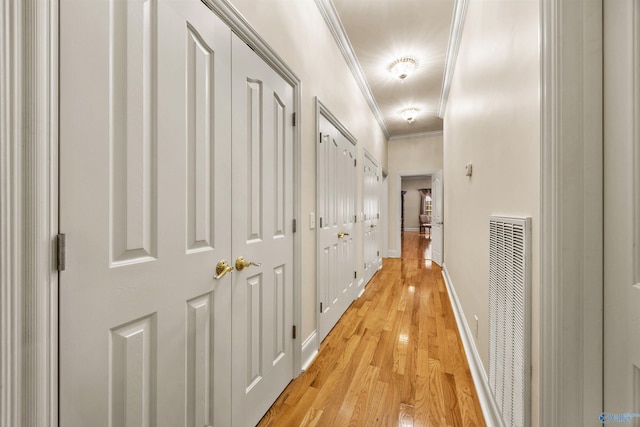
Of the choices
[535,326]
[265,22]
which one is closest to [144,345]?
[535,326]

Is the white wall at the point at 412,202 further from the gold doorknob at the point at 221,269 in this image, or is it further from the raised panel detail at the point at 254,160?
the gold doorknob at the point at 221,269

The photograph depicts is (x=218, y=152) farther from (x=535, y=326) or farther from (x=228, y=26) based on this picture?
(x=535, y=326)

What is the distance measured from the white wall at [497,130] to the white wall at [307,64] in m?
1.15

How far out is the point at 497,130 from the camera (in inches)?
53.8

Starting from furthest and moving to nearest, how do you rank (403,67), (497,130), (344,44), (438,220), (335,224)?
(438,220) → (403,67) → (344,44) → (335,224) → (497,130)

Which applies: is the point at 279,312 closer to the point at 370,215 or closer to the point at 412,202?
the point at 370,215

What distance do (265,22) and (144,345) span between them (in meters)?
1.62

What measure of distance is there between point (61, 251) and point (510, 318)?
5.08 feet

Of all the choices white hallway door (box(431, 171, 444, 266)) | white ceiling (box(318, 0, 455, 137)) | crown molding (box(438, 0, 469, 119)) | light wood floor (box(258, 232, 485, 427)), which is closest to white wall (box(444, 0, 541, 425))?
crown molding (box(438, 0, 469, 119))

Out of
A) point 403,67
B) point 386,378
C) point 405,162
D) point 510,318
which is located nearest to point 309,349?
point 386,378

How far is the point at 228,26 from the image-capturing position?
1.19 meters

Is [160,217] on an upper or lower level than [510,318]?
upper

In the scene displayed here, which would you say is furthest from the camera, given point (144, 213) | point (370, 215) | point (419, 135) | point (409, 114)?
point (419, 135)

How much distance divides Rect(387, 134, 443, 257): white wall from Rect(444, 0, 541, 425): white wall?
12.2ft
